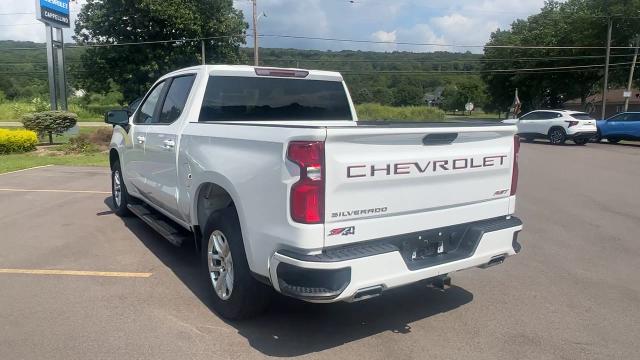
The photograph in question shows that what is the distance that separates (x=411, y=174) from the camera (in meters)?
3.66

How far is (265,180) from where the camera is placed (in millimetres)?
3486

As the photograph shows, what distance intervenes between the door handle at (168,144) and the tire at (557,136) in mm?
22973

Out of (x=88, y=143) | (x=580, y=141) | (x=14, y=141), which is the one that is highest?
(x=14, y=141)

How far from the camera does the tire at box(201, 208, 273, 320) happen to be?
388 cm

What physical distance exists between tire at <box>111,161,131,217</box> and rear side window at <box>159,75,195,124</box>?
2214mm

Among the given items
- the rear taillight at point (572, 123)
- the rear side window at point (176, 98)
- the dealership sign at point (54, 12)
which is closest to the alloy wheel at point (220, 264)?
the rear side window at point (176, 98)

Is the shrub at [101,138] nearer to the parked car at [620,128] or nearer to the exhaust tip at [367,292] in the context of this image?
the exhaust tip at [367,292]

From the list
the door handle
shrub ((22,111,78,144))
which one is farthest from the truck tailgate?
shrub ((22,111,78,144))

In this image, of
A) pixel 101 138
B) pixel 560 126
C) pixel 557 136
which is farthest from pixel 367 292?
pixel 557 136

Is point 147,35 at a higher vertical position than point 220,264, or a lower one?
higher

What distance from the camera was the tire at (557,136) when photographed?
24.4m

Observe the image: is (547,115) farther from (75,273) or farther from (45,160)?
(75,273)

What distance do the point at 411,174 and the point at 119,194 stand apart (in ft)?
18.1

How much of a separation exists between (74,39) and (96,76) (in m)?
3.56
